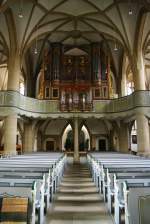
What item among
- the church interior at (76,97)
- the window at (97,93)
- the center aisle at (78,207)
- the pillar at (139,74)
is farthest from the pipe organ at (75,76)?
the center aisle at (78,207)

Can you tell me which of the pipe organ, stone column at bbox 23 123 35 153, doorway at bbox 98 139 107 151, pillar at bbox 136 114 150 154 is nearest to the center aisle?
pillar at bbox 136 114 150 154

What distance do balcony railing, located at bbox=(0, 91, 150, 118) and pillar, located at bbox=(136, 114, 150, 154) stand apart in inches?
39.2

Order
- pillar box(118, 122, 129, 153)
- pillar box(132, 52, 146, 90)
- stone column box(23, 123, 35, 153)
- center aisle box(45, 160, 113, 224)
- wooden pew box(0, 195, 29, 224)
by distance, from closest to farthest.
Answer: wooden pew box(0, 195, 29, 224) → center aisle box(45, 160, 113, 224) → pillar box(132, 52, 146, 90) → stone column box(23, 123, 35, 153) → pillar box(118, 122, 129, 153)

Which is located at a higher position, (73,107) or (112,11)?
(112,11)

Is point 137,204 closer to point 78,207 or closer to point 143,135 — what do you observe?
point 78,207

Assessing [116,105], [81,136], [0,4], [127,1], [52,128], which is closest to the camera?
[0,4]

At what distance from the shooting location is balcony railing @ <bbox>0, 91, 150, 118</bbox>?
18578 millimetres

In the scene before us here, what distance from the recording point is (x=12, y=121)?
1855 cm

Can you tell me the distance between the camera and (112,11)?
736 inches

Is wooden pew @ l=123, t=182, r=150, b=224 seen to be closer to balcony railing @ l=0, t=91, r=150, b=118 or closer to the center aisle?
the center aisle

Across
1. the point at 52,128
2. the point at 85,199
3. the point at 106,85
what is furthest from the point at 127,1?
the point at 52,128

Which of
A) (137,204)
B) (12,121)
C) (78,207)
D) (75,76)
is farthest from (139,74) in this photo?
(137,204)

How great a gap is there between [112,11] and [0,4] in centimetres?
874

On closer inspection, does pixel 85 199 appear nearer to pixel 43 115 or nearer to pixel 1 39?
pixel 43 115
